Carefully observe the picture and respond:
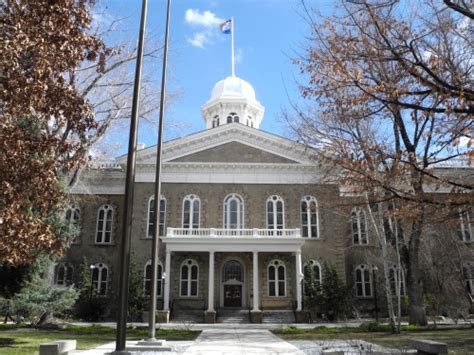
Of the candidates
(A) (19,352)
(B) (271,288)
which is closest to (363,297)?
(B) (271,288)

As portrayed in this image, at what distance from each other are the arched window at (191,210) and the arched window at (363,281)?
12.8m

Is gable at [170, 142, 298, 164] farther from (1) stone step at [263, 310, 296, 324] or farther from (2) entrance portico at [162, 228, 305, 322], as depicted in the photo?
(1) stone step at [263, 310, 296, 324]

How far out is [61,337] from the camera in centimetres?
1739

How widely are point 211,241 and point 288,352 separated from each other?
17690mm

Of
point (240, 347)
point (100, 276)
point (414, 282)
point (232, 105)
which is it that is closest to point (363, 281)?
point (414, 282)

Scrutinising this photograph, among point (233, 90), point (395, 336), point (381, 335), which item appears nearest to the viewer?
point (395, 336)

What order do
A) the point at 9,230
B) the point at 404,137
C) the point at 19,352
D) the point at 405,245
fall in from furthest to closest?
the point at 405,245, the point at 404,137, the point at 19,352, the point at 9,230

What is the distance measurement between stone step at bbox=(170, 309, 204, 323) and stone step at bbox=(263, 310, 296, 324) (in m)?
4.24

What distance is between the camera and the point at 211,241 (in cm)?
3102

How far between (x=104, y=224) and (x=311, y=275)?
16333 millimetres

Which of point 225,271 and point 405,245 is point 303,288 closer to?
point 225,271

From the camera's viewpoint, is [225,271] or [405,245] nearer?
[405,245]

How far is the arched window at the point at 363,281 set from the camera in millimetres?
34531

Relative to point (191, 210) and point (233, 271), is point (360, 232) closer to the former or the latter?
point (233, 271)
